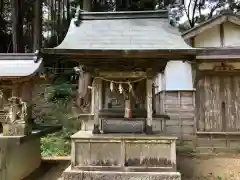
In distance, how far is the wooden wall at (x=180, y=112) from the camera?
11539mm

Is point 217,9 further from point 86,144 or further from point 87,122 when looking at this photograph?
point 86,144

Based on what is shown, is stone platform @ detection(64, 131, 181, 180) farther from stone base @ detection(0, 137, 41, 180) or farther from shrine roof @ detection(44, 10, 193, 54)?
shrine roof @ detection(44, 10, 193, 54)

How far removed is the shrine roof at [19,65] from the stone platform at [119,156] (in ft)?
9.96

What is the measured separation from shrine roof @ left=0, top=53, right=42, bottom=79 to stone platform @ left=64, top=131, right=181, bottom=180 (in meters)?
3.04

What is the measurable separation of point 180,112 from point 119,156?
5.03 m

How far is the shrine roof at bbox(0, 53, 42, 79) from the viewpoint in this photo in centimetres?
888

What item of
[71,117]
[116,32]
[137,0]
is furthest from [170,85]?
[137,0]

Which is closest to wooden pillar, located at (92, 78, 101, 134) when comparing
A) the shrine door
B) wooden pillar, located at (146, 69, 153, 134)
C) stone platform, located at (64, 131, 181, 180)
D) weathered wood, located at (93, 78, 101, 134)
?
weathered wood, located at (93, 78, 101, 134)

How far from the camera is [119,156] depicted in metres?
7.33

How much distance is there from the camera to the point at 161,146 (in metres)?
7.32

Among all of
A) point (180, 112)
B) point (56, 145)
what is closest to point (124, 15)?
point (180, 112)

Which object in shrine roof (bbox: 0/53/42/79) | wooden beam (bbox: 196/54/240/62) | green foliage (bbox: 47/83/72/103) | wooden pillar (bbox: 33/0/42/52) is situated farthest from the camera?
green foliage (bbox: 47/83/72/103)

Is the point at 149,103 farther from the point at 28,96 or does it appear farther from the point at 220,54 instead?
the point at 220,54

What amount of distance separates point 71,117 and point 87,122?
7.20 metres
